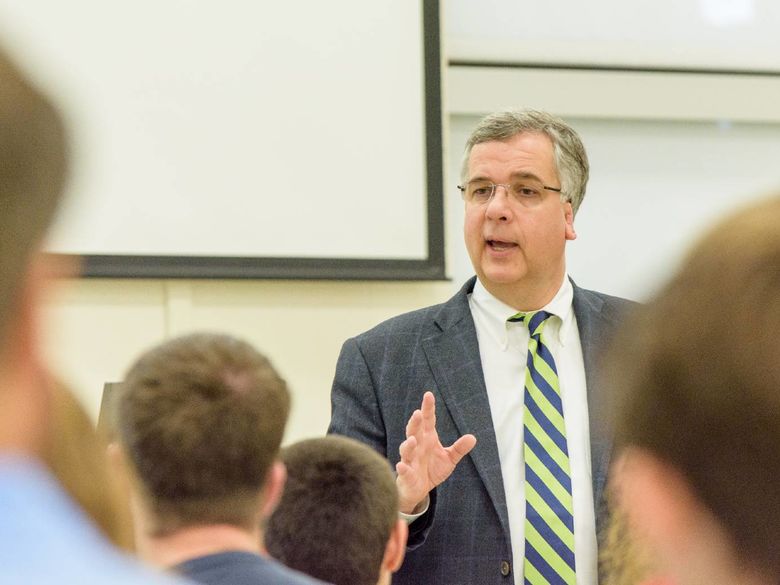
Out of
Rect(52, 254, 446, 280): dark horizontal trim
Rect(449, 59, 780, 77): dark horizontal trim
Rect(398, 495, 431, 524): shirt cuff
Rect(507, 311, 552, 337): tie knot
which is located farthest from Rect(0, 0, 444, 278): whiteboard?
Rect(398, 495, 431, 524): shirt cuff

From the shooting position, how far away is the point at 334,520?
1.84 metres

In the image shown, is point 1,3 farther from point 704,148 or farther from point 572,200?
point 704,148

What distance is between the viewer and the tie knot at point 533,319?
2.95m

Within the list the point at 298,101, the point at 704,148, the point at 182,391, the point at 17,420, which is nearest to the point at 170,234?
the point at 298,101

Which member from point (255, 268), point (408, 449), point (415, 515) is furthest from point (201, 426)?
point (255, 268)

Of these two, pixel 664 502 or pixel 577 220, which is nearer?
pixel 664 502

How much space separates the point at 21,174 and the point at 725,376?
1.31ft

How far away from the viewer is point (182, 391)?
1478 mm

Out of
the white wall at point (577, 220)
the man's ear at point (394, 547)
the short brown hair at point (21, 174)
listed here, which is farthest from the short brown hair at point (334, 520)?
the white wall at point (577, 220)

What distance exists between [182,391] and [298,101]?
2539mm

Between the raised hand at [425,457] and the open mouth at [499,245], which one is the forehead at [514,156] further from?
the raised hand at [425,457]

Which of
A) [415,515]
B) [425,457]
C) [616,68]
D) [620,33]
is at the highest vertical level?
[620,33]

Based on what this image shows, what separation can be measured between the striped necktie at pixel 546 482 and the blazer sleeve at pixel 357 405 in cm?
34

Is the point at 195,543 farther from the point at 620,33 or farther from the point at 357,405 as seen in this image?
the point at 620,33
